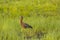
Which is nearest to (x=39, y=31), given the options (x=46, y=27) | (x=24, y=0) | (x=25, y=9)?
(x=46, y=27)

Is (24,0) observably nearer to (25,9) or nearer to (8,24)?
(25,9)

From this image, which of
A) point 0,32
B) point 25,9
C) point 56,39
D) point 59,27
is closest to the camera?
point 56,39

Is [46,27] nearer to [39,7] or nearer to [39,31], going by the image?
[39,31]

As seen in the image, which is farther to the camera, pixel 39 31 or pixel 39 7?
pixel 39 7

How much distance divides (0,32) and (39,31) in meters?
1.31

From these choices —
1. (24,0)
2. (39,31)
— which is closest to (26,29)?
(39,31)

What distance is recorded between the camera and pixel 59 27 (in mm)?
10539

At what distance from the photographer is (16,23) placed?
10930 mm

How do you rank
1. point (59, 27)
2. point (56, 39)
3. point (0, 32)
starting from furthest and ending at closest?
point (59, 27), point (0, 32), point (56, 39)

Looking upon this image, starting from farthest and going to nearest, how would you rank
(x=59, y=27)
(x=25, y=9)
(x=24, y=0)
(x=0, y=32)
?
(x=24, y=0) < (x=25, y=9) < (x=59, y=27) < (x=0, y=32)

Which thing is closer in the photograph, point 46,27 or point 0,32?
point 0,32

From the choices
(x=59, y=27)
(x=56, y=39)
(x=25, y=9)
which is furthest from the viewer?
(x=25, y=9)

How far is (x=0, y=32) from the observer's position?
9.81 meters

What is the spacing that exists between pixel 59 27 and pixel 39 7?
7779 mm
